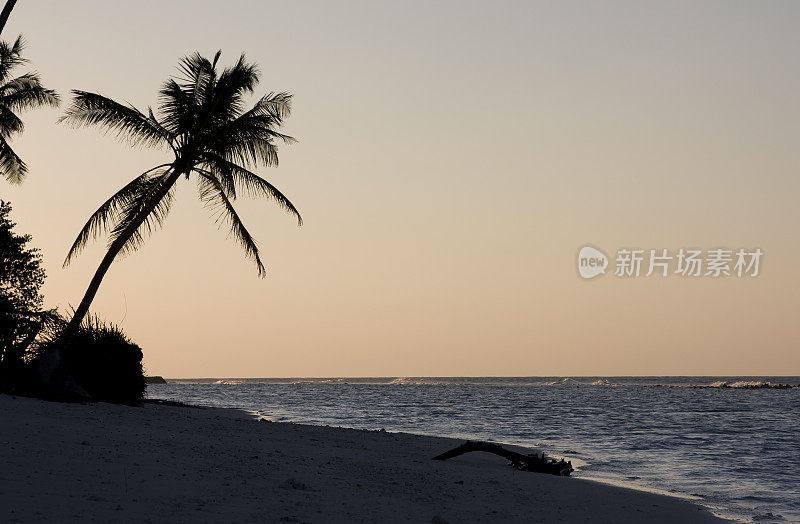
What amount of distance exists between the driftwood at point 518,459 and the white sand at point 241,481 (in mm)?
355

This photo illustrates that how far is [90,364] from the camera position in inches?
780

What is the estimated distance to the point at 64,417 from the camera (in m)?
14.0

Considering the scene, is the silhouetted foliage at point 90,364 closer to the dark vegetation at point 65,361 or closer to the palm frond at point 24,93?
the dark vegetation at point 65,361

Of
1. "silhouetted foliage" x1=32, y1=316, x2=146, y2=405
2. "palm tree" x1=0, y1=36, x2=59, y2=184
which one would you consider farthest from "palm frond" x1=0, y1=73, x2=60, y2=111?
"silhouetted foliage" x1=32, y1=316, x2=146, y2=405

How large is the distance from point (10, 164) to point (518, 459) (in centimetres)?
2495

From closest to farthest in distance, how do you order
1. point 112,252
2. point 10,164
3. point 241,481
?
point 241,481 < point 112,252 < point 10,164

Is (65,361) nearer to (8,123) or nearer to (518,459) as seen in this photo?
(518,459)

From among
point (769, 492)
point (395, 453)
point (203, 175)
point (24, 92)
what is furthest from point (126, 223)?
point (769, 492)

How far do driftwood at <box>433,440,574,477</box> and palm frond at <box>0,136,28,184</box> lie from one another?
23.7 m

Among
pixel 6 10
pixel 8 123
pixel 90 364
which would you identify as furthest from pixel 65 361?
pixel 8 123

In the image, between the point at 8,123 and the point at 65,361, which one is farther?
the point at 8,123

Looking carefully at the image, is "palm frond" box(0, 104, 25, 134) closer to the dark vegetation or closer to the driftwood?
the dark vegetation

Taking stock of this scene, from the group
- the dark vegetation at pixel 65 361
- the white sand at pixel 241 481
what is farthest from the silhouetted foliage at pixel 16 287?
the white sand at pixel 241 481

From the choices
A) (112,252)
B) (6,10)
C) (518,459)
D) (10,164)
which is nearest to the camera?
(518,459)
